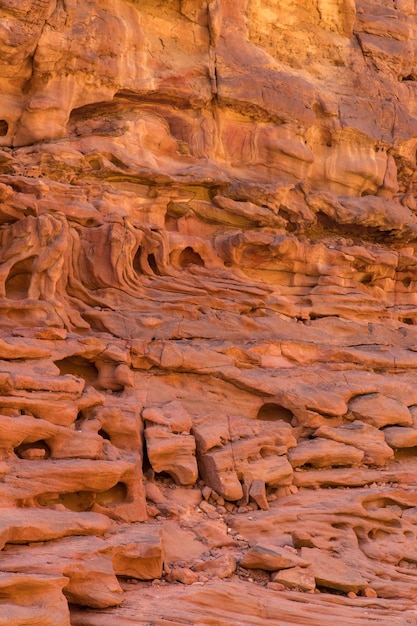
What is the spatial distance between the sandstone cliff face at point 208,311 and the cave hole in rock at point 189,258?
3cm

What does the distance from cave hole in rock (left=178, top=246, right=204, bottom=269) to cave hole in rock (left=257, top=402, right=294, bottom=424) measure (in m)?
3.46

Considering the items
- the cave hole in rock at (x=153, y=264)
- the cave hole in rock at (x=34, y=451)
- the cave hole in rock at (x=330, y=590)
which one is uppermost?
the cave hole in rock at (x=153, y=264)

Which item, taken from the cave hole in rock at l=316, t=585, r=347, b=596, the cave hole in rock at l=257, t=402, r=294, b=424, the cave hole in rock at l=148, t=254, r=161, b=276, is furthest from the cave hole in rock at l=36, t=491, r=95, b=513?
the cave hole in rock at l=148, t=254, r=161, b=276

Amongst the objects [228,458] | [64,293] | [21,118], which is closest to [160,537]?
[228,458]

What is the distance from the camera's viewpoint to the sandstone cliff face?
31.1 ft

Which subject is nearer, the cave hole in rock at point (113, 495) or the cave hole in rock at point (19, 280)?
the cave hole in rock at point (113, 495)

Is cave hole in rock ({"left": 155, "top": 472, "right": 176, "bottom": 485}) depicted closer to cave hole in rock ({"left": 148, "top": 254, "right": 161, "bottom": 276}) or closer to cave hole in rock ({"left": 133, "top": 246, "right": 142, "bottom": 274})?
cave hole in rock ({"left": 133, "top": 246, "right": 142, "bottom": 274})

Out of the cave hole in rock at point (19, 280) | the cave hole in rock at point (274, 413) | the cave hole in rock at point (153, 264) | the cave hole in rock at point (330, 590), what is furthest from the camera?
the cave hole in rock at point (153, 264)

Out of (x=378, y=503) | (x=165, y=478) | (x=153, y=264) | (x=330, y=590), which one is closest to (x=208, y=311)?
(x=153, y=264)

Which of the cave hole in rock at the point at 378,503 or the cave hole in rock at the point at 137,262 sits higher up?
the cave hole in rock at the point at 137,262

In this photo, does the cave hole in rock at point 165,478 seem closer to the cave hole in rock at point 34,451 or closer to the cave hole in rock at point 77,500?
the cave hole in rock at point 77,500

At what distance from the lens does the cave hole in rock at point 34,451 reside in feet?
Result: 32.4

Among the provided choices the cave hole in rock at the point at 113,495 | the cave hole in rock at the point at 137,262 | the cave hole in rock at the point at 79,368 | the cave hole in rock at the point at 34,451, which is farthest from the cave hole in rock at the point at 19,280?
the cave hole in rock at the point at 113,495

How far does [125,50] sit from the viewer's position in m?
16.3
